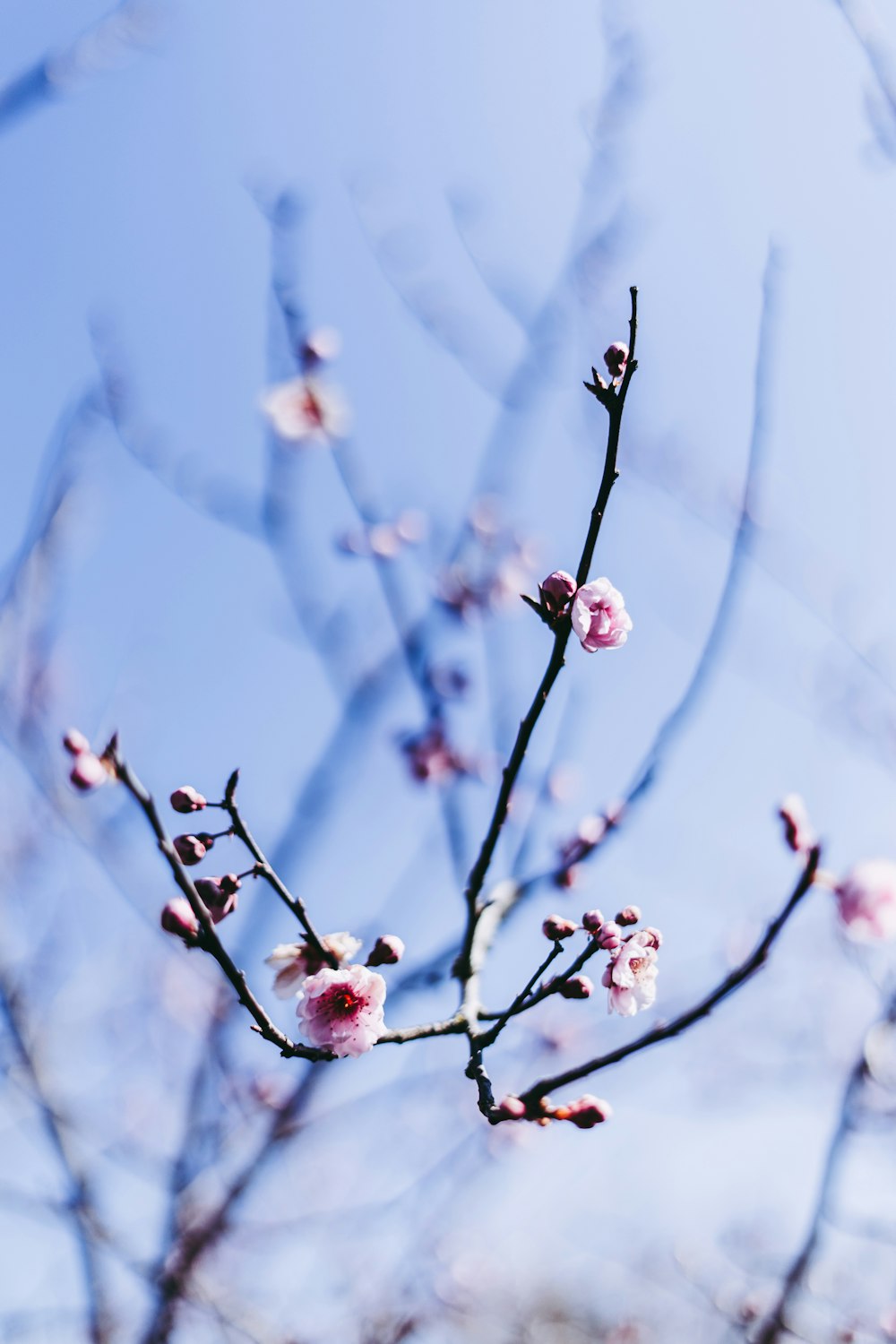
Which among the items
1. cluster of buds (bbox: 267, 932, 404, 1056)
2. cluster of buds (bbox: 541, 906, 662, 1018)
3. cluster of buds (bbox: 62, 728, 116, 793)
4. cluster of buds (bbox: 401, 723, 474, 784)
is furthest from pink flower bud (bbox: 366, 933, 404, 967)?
cluster of buds (bbox: 401, 723, 474, 784)

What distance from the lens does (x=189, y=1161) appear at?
3.31 meters

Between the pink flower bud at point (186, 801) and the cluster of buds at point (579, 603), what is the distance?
81cm

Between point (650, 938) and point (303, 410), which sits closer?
point (650, 938)

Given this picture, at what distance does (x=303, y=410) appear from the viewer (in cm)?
409

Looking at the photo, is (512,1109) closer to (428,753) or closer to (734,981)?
(734,981)

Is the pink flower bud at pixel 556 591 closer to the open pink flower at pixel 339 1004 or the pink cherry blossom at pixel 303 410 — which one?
the open pink flower at pixel 339 1004

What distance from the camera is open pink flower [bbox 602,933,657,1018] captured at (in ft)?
5.30

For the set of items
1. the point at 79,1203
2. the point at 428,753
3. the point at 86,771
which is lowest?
the point at 79,1203

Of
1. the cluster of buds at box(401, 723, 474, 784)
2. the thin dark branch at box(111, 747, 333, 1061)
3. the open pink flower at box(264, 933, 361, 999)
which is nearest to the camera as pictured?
the thin dark branch at box(111, 747, 333, 1061)

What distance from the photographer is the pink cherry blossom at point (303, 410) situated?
12.6 ft

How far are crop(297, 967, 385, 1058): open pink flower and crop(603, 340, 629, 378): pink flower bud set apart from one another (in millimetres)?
1258

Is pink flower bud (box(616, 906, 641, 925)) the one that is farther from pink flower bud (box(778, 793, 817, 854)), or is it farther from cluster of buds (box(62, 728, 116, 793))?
cluster of buds (box(62, 728, 116, 793))

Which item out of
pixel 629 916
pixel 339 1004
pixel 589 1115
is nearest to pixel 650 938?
pixel 629 916

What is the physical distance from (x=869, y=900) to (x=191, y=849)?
122 centimetres
